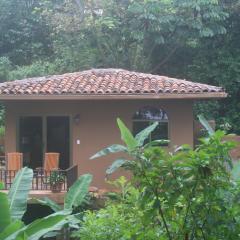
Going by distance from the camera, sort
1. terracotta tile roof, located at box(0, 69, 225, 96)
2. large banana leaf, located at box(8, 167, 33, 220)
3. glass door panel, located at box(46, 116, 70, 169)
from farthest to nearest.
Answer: glass door panel, located at box(46, 116, 70, 169) < terracotta tile roof, located at box(0, 69, 225, 96) < large banana leaf, located at box(8, 167, 33, 220)

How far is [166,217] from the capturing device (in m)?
4.60

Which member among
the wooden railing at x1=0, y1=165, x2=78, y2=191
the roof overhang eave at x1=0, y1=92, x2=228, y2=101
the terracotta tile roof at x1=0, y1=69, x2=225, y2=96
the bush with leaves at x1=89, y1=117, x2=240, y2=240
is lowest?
the wooden railing at x1=0, y1=165, x2=78, y2=191

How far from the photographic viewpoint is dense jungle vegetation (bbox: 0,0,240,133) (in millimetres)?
23109

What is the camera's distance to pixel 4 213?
17.4 feet

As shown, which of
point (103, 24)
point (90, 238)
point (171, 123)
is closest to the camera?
point (90, 238)

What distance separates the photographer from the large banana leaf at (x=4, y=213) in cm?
525

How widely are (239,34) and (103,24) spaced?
6.53m

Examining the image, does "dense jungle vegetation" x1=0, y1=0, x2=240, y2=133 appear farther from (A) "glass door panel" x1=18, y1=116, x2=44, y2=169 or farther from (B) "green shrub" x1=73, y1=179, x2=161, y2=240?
(B) "green shrub" x1=73, y1=179, x2=161, y2=240

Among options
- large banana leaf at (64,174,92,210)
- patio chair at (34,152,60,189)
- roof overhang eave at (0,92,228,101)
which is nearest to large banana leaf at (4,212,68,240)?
large banana leaf at (64,174,92,210)

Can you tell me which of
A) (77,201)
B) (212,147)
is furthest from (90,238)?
(77,201)

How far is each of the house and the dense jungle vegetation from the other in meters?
7.28

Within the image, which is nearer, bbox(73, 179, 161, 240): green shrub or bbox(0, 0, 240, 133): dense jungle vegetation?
bbox(73, 179, 161, 240): green shrub

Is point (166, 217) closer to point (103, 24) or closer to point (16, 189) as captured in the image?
point (16, 189)

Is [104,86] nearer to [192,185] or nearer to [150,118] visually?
[150,118]
